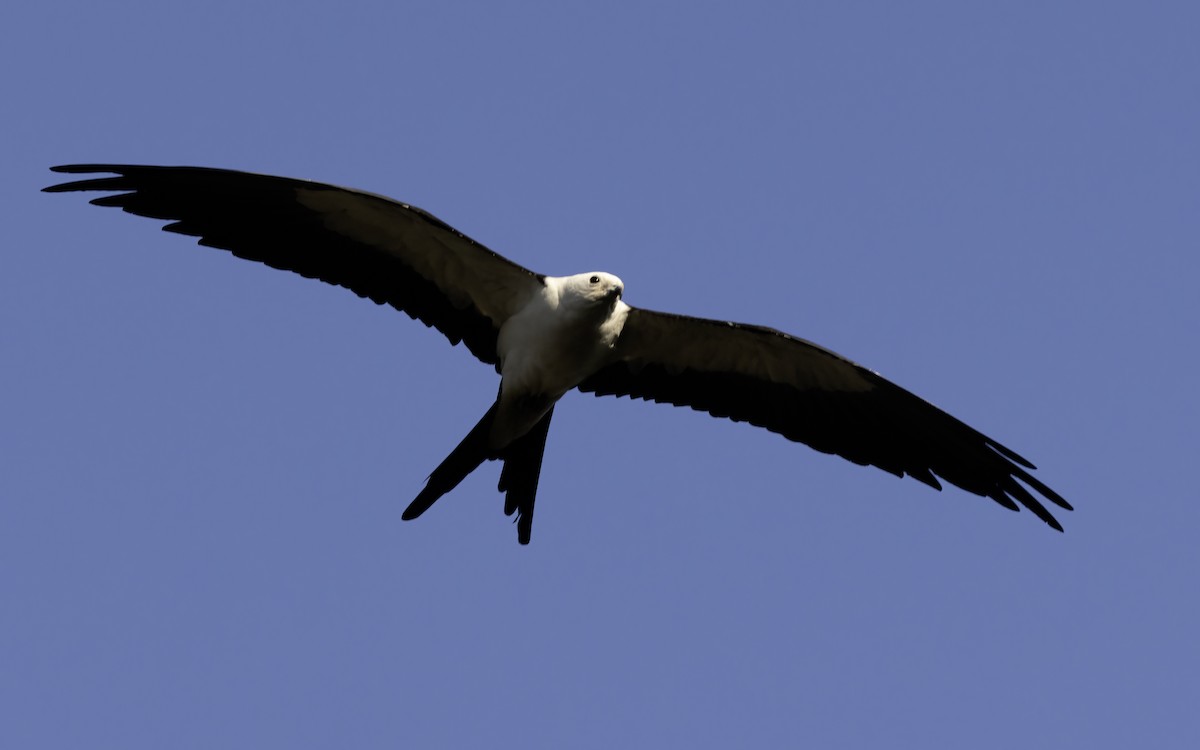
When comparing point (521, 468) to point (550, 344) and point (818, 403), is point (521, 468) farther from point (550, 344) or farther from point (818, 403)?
point (818, 403)

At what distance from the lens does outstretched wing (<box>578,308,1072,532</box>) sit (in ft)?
40.7

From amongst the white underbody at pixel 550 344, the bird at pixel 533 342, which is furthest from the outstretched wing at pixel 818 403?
the white underbody at pixel 550 344

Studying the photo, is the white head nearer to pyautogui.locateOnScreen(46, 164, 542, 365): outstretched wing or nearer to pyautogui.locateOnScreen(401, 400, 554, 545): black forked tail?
pyautogui.locateOnScreen(46, 164, 542, 365): outstretched wing

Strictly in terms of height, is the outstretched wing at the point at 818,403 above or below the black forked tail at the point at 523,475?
above

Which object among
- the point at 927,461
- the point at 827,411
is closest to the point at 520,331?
the point at 827,411

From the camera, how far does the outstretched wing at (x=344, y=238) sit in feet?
37.7

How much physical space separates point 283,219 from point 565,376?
7.48 ft

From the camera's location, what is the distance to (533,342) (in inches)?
464

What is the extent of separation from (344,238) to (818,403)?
3750 mm

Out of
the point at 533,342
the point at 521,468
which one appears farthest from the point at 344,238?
the point at 521,468

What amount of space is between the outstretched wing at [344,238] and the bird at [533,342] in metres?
0.01

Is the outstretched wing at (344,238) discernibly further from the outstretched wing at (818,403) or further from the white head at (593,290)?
the outstretched wing at (818,403)

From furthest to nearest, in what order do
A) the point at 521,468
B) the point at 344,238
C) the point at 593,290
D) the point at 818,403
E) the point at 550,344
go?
the point at 818,403, the point at 521,468, the point at 344,238, the point at 550,344, the point at 593,290

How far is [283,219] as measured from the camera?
38.5 feet
